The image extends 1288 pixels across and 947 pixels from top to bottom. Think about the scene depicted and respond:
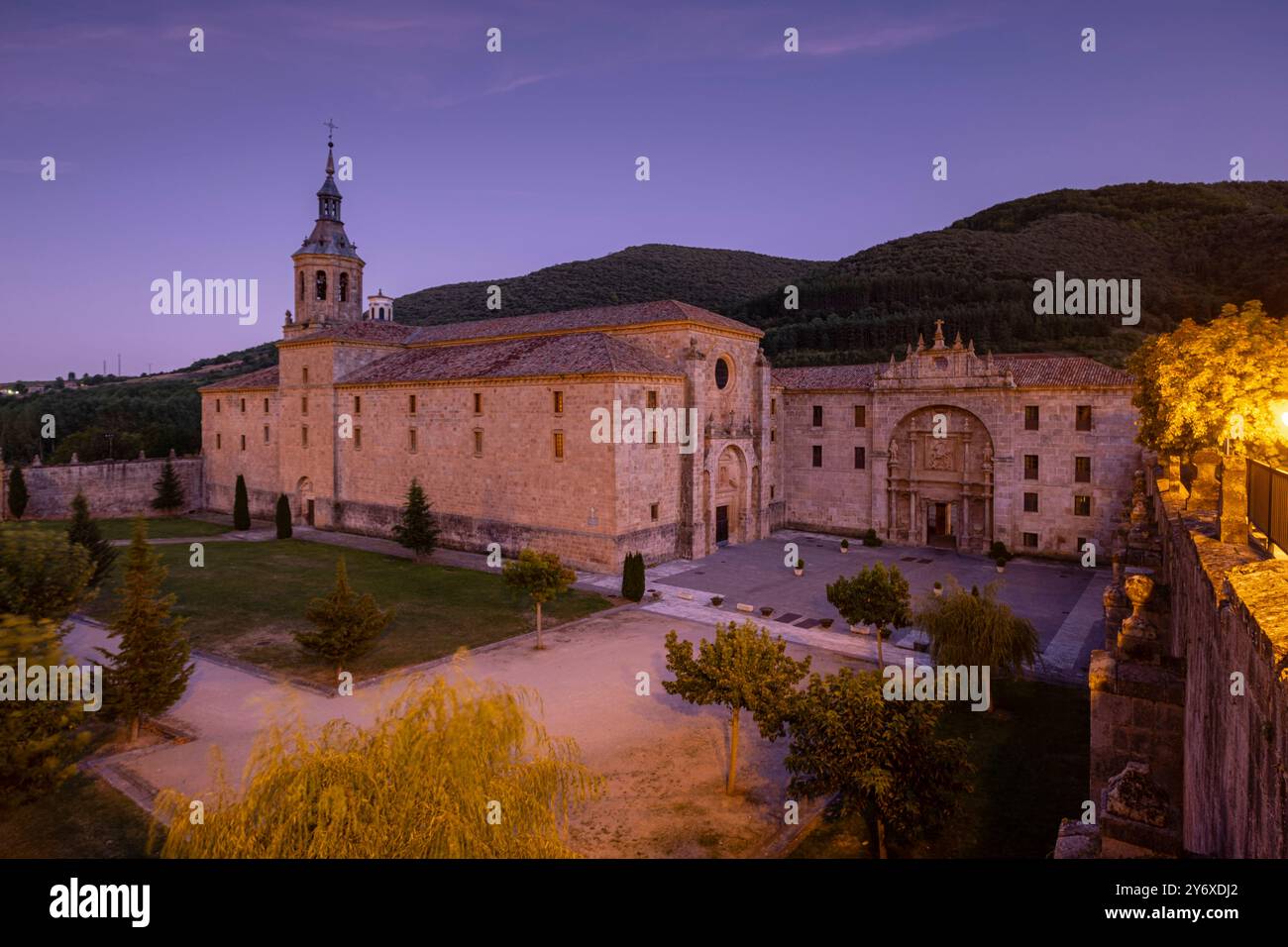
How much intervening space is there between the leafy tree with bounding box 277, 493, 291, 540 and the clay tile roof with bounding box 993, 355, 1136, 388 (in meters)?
37.0

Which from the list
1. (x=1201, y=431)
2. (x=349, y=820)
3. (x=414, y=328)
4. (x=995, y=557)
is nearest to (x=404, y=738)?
(x=349, y=820)

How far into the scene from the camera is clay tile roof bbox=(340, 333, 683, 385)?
31203 millimetres

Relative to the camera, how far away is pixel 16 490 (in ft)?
137

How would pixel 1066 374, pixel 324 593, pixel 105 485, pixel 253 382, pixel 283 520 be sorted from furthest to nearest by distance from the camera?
A: pixel 253 382
pixel 105 485
pixel 283 520
pixel 1066 374
pixel 324 593

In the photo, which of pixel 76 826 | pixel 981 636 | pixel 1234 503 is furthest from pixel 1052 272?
pixel 76 826

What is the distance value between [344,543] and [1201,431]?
1387 inches

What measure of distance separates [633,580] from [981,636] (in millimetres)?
12334

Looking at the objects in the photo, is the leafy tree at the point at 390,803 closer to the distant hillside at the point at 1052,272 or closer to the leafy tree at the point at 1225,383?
the leafy tree at the point at 1225,383

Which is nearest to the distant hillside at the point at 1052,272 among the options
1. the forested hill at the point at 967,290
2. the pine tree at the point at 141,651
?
the forested hill at the point at 967,290

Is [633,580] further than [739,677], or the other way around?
[633,580]

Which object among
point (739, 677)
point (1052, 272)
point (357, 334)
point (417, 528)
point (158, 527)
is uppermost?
point (1052, 272)

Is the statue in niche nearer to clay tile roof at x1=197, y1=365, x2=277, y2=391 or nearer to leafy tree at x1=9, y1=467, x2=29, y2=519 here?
clay tile roof at x1=197, y1=365, x2=277, y2=391

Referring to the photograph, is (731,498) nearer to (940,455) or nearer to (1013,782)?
(940,455)
